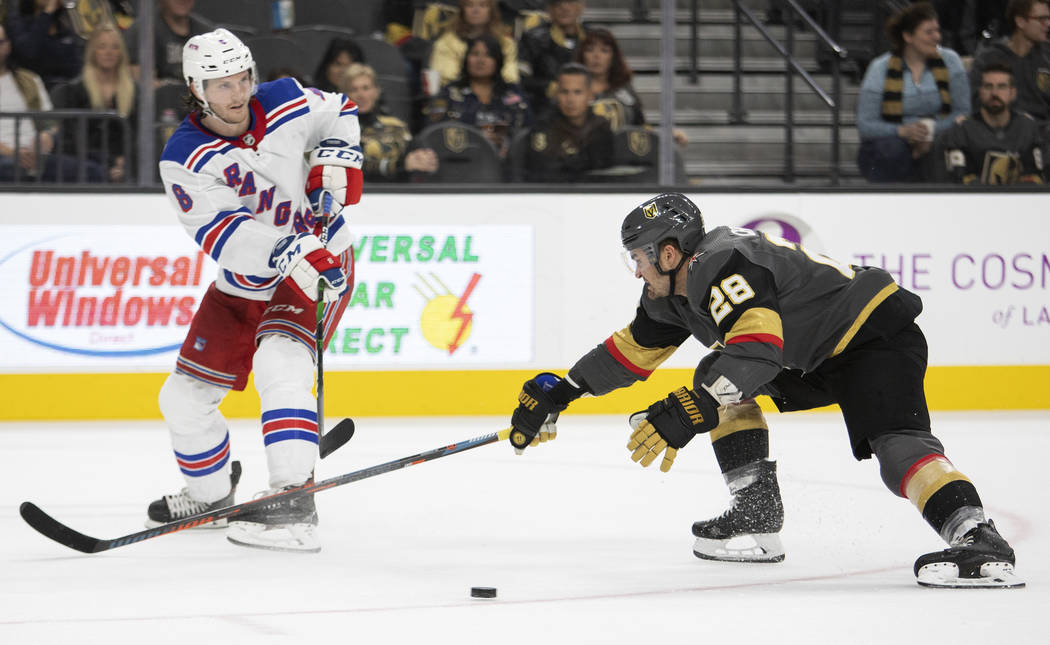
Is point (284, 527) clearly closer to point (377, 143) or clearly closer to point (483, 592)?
point (483, 592)

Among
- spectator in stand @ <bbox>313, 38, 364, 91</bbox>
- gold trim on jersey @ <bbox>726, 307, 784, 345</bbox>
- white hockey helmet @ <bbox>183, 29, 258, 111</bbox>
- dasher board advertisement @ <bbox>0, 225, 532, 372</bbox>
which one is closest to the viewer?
gold trim on jersey @ <bbox>726, 307, 784, 345</bbox>

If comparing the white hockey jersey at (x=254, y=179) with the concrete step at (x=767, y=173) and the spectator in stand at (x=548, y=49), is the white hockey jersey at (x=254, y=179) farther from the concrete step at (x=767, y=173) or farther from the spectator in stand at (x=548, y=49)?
the concrete step at (x=767, y=173)

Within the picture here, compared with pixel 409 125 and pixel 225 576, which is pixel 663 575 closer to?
pixel 225 576

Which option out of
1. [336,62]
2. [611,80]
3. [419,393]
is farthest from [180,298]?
[611,80]

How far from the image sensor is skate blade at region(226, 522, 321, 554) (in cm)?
343

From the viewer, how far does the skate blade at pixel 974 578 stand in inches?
113

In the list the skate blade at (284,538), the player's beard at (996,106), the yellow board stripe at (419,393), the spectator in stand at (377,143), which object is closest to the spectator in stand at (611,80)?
the spectator in stand at (377,143)

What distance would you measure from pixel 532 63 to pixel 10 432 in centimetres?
280

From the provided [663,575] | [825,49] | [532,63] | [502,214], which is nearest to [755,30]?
[825,49]

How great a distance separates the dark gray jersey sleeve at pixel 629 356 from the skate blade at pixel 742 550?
1.42 feet

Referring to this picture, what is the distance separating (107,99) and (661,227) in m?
3.68

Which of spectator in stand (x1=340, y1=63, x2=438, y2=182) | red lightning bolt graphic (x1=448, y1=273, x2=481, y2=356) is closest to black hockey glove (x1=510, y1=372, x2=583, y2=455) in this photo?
red lightning bolt graphic (x1=448, y1=273, x2=481, y2=356)

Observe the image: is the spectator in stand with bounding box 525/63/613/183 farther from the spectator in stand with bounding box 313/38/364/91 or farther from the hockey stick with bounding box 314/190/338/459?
the hockey stick with bounding box 314/190/338/459

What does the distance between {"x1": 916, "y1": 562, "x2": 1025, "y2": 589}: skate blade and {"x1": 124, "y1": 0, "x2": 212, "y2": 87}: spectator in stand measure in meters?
4.15
